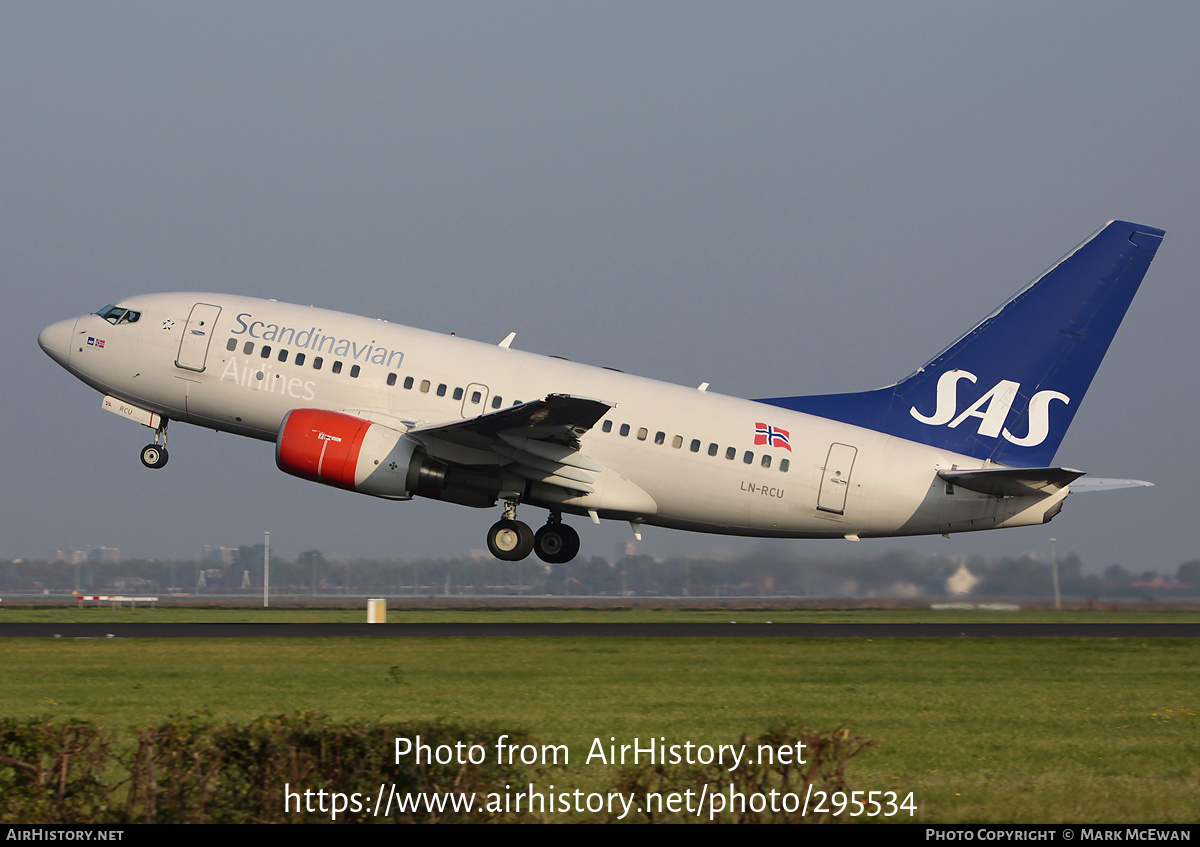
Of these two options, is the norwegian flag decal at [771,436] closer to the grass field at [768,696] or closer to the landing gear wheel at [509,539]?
the grass field at [768,696]

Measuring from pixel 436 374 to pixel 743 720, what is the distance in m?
16.3

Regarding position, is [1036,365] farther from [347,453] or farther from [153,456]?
[153,456]

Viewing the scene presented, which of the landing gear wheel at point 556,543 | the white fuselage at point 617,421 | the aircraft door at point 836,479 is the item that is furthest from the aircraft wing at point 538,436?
the aircraft door at point 836,479

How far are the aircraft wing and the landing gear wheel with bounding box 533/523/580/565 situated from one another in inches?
125

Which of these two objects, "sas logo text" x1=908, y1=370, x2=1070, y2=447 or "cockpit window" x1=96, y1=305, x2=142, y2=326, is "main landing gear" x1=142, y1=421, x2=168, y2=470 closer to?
"cockpit window" x1=96, y1=305, x2=142, y2=326

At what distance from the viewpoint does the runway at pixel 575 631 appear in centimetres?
2800

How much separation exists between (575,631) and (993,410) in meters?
11.7

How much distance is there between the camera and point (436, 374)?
30.8m

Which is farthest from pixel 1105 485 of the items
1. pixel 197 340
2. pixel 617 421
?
pixel 197 340

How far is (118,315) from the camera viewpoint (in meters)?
33.0

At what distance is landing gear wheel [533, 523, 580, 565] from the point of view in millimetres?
34156

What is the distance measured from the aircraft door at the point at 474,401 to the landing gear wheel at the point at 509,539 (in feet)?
10.7
